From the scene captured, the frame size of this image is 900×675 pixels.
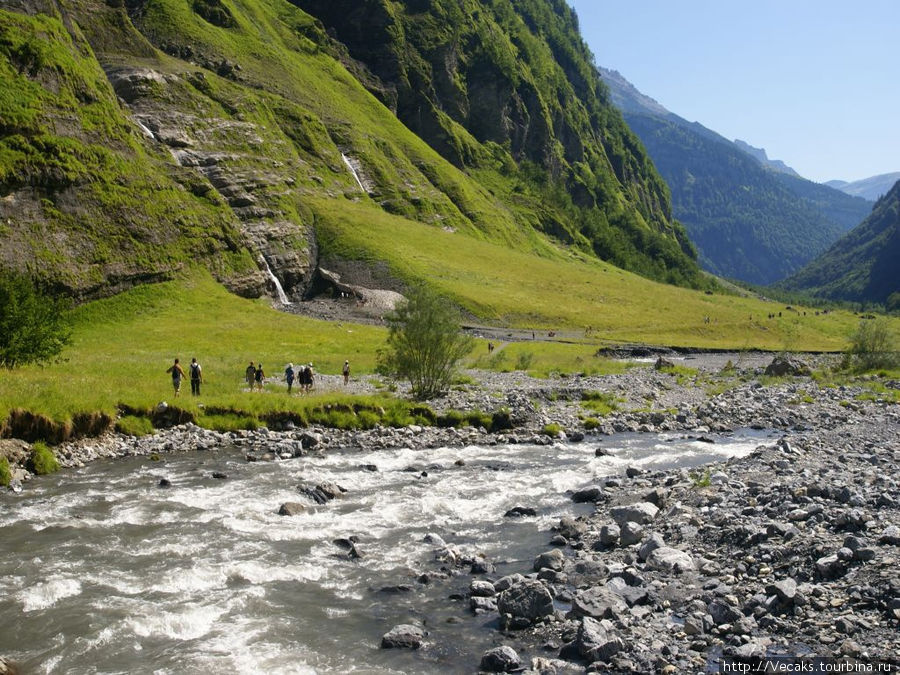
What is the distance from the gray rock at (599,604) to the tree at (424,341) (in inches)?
1152

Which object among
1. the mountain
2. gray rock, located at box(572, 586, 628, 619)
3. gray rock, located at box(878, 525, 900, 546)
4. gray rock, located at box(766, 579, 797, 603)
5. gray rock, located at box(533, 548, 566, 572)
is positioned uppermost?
the mountain

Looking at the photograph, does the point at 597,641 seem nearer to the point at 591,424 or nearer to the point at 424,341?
the point at 591,424

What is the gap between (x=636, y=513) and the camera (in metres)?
20.1

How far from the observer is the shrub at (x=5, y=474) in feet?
76.3

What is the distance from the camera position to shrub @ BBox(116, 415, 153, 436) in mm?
30766

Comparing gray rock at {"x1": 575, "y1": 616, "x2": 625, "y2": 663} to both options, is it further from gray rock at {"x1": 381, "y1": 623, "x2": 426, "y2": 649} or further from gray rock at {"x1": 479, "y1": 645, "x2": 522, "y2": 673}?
gray rock at {"x1": 381, "y1": 623, "x2": 426, "y2": 649}

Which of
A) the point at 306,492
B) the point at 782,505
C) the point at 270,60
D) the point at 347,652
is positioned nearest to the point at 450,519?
the point at 306,492

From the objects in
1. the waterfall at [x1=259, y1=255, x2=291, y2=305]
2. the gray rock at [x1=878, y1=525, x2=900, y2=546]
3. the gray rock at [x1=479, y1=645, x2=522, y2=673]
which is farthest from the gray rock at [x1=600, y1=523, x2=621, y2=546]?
the waterfall at [x1=259, y1=255, x2=291, y2=305]

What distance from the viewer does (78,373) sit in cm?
3819

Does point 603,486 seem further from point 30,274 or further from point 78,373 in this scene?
point 30,274

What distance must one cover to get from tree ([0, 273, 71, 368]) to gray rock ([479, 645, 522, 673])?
36443mm

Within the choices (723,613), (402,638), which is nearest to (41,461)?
(402,638)

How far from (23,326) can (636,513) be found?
36716 mm

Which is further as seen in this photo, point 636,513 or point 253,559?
point 636,513
